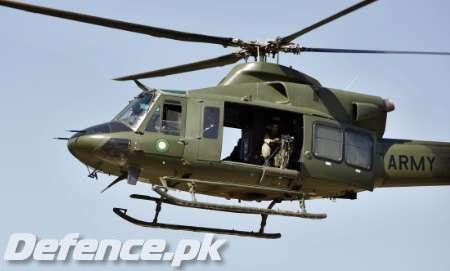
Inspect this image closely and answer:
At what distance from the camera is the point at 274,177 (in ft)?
58.2

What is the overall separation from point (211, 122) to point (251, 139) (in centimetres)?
104

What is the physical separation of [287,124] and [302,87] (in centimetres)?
80

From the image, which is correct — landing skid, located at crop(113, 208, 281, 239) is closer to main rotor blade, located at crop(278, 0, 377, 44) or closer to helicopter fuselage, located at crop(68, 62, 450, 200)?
helicopter fuselage, located at crop(68, 62, 450, 200)

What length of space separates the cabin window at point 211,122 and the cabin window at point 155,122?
2.75ft

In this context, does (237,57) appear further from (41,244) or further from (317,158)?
(41,244)

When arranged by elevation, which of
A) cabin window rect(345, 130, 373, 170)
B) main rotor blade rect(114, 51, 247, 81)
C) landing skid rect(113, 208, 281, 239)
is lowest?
landing skid rect(113, 208, 281, 239)

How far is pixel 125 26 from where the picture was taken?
56.0 feet

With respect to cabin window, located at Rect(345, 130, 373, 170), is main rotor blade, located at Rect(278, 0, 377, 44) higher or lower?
higher

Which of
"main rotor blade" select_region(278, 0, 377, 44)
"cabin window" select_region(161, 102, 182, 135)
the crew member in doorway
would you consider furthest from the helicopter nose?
"main rotor blade" select_region(278, 0, 377, 44)

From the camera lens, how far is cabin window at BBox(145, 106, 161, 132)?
1728 cm

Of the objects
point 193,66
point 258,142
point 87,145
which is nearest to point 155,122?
point 87,145

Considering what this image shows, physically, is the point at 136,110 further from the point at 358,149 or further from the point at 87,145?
the point at 358,149

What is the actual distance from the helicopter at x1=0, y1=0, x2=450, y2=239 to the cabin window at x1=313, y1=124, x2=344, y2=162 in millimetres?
19

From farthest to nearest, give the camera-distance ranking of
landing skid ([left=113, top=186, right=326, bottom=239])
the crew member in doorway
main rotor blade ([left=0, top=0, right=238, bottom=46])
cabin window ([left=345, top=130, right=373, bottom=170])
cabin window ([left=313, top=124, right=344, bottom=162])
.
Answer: cabin window ([left=345, top=130, right=373, bottom=170]) < cabin window ([left=313, top=124, right=344, bottom=162]) < the crew member in doorway < landing skid ([left=113, top=186, right=326, bottom=239]) < main rotor blade ([left=0, top=0, right=238, bottom=46])
